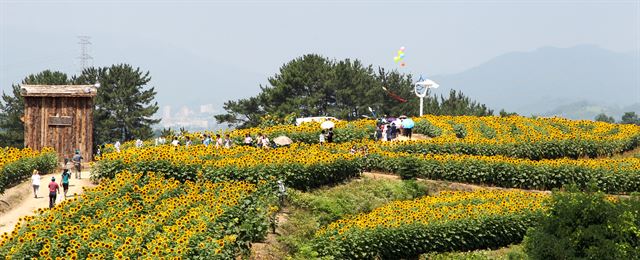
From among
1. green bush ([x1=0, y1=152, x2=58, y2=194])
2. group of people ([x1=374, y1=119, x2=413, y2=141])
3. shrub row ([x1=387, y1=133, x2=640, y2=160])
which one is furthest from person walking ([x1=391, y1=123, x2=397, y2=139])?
green bush ([x1=0, y1=152, x2=58, y2=194])

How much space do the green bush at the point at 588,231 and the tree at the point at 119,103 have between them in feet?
240

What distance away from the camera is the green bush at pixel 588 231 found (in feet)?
56.7

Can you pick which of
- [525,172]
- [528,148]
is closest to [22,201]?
[525,172]

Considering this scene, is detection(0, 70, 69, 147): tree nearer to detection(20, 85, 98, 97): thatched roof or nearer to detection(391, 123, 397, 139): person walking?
detection(20, 85, 98, 97): thatched roof

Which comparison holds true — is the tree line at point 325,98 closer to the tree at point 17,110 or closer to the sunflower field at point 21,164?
the tree at point 17,110

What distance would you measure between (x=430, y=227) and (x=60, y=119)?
20.6 meters

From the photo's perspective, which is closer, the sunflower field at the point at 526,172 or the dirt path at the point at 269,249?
the dirt path at the point at 269,249

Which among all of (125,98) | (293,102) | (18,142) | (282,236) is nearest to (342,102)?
(293,102)

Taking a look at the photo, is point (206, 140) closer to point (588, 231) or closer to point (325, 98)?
point (588, 231)

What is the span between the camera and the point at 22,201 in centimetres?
2525

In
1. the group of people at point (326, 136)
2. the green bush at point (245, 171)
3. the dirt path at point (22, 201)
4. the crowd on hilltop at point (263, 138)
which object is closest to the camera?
the dirt path at point (22, 201)

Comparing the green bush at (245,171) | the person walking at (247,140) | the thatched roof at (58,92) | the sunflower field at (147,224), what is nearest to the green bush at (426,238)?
the sunflower field at (147,224)

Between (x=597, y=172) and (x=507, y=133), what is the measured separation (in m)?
9.08

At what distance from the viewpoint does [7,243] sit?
16766 mm
